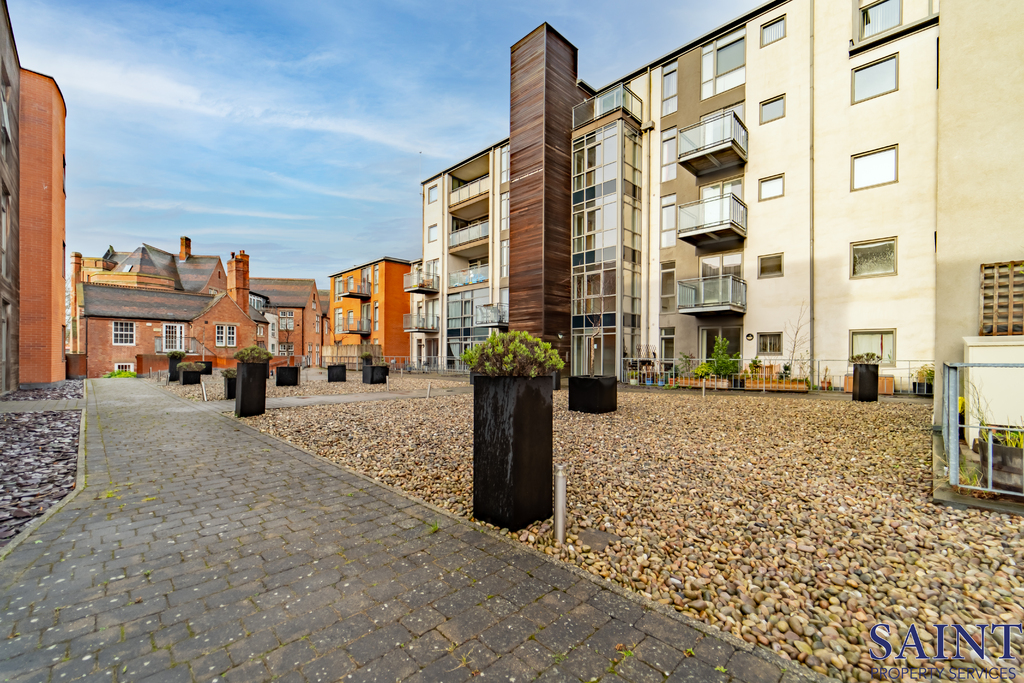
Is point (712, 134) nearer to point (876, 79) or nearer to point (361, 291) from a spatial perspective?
point (876, 79)

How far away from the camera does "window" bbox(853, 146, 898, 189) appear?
48.6 feet

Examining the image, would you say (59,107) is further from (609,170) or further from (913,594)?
(913,594)

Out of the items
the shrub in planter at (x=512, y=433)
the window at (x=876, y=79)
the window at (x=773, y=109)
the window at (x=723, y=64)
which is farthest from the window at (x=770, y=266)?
the shrub in planter at (x=512, y=433)

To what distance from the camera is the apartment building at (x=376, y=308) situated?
35.3 meters

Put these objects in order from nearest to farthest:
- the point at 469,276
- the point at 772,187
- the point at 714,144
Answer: the point at 714,144
the point at 772,187
the point at 469,276

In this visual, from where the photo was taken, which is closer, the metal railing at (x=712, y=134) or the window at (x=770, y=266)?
the metal railing at (x=712, y=134)

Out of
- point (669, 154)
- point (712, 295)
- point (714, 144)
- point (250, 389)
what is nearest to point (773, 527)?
point (250, 389)

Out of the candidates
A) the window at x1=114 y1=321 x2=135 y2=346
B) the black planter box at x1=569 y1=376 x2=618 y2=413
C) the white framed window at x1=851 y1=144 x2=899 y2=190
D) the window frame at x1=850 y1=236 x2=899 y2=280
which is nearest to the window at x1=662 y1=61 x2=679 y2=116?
the white framed window at x1=851 y1=144 x2=899 y2=190

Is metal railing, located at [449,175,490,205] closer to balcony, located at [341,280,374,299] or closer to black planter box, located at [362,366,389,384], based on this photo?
balcony, located at [341,280,374,299]

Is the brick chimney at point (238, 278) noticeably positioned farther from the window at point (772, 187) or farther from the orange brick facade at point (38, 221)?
the window at point (772, 187)

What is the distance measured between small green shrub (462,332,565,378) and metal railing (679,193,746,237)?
15.8 meters

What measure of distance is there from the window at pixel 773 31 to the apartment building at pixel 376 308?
26285mm

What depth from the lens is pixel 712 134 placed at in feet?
56.7

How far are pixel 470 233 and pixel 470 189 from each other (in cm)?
285
